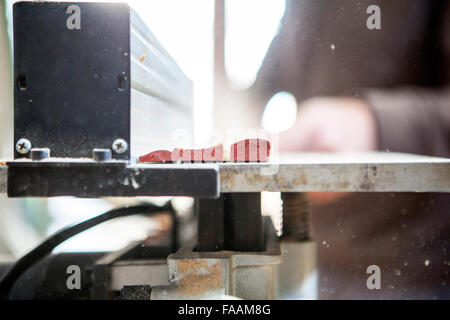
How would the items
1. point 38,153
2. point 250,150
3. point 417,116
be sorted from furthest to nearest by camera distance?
point 417,116, point 250,150, point 38,153

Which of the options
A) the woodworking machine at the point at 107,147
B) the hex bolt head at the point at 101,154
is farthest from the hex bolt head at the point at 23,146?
the hex bolt head at the point at 101,154

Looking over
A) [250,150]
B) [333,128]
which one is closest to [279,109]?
[333,128]

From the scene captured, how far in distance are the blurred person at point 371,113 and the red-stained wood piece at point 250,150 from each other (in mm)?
1300

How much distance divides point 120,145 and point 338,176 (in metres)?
0.37

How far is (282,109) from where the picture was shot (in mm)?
2148

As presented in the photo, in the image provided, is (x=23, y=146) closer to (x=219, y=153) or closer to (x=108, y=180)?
(x=108, y=180)

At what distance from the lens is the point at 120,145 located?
62cm

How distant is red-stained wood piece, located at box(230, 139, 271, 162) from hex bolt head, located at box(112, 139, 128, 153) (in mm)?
191

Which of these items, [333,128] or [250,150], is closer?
[250,150]

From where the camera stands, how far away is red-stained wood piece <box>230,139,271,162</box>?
694mm

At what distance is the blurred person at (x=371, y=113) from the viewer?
6.02 feet

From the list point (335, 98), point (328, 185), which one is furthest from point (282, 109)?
point (328, 185)
